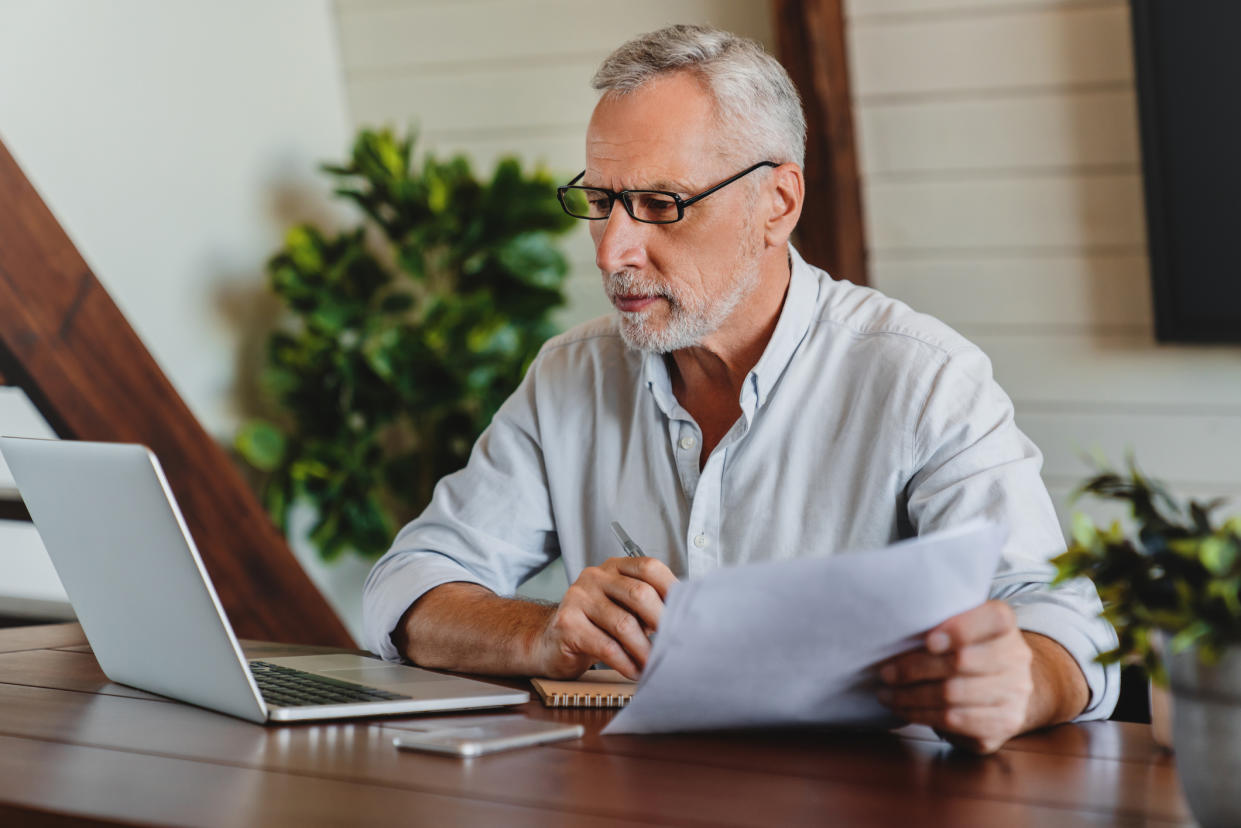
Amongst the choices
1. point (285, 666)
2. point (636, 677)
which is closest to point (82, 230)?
point (285, 666)

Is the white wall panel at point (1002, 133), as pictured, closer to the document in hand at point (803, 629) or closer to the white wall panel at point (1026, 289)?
the white wall panel at point (1026, 289)

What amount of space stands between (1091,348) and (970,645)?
183 cm

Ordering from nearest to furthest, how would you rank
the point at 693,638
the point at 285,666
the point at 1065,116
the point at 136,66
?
the point at 693,638 → the point at 285,666 → the point at 1065,116 → the point at 136,66

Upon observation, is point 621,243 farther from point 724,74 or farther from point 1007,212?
point 1007,212

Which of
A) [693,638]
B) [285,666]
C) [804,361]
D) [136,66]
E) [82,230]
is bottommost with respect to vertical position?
[285,666]

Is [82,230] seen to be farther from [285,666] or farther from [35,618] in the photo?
[285,666]

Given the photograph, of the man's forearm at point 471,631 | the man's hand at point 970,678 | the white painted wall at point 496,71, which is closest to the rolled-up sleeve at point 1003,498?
the man's hand at point 970,678

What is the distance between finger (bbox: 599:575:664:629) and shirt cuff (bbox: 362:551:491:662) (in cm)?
35

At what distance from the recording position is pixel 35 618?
230 cm

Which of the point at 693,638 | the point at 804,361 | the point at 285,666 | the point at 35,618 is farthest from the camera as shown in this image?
the point at 35,618

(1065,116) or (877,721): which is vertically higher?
(1065,116)

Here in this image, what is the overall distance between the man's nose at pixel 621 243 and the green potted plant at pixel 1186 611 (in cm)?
80

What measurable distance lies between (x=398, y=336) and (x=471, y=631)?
5.39 ft

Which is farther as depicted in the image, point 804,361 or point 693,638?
point 804,361
